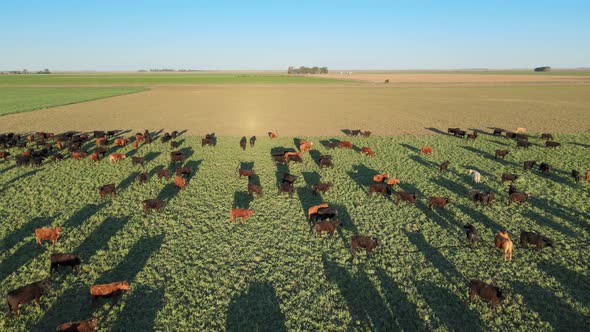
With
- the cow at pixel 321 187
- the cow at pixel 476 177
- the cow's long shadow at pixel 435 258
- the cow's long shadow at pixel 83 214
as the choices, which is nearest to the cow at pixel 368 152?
the cow at pixel 476 177

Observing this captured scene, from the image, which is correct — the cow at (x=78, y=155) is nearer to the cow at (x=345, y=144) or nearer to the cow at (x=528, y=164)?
the cow at (x=345, y=144)

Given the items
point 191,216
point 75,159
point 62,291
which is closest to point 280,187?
point 191,216

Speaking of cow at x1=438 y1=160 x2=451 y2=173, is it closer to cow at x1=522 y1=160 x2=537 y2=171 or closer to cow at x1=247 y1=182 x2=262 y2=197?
cow at x1=522 y1=160 x2=537 y2=171

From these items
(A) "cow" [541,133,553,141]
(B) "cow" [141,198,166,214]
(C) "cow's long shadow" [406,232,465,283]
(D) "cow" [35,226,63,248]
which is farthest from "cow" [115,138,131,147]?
(A) "cow" [541,133,553,141]

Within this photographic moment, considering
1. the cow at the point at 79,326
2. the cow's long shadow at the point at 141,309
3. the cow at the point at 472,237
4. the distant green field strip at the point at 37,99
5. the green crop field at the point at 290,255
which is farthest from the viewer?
the distant green field strip at the point at 37,99

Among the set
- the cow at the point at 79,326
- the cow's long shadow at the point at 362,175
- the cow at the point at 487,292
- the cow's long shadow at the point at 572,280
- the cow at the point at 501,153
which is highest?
the cow at the point at 501,153

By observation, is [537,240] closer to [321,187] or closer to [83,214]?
[321,187]

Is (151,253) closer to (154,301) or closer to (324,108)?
(154,301)
